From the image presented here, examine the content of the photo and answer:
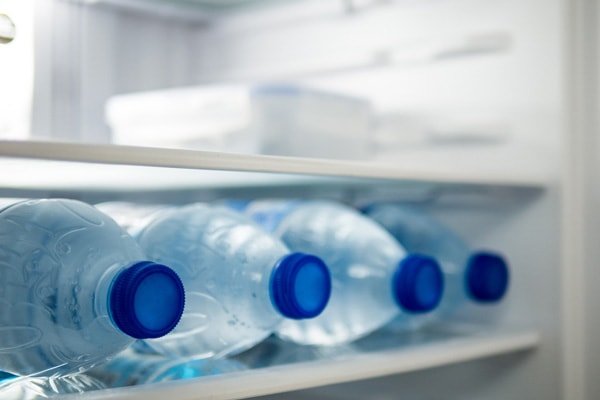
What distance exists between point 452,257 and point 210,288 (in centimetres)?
46

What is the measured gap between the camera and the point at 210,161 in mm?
750

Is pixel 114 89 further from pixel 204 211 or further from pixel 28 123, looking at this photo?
pixel 204 211

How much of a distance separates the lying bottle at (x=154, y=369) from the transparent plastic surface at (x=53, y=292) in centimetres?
7

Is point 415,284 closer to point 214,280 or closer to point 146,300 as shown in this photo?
point 214,280

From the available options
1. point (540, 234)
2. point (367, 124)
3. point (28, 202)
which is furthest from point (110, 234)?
point (540, 234)

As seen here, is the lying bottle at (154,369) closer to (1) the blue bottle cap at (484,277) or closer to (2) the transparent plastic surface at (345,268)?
(2) the transparent plastic surface at (345,268)

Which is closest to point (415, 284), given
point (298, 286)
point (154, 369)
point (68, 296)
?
point (298, 286)

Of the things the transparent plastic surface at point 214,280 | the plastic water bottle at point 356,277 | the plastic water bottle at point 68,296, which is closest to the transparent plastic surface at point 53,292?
the plastic water bottle at point 68,296

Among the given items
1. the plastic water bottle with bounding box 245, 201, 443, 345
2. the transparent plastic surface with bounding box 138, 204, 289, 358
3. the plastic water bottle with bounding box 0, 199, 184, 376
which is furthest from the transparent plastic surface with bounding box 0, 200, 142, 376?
the plastic water bottle with bounding box 245, 201, 443, 345

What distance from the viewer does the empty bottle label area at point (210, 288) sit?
2.38 ft

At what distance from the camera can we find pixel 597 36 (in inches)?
45.8

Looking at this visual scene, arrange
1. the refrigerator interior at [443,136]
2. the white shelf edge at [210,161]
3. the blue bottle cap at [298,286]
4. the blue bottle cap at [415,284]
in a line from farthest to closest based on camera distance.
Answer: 1. the refrigerator interior at [443,136]
2. the blue bottle cap at [415,284]
3. the blue bottle cap at [298,286]
4. the white shelf edge at [210,161]

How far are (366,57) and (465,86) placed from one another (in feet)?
0.66

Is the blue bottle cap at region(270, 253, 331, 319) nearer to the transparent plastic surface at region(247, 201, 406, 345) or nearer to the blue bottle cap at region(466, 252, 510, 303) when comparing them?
the transparent plastic surface at region(247, 201, 406, 345)
